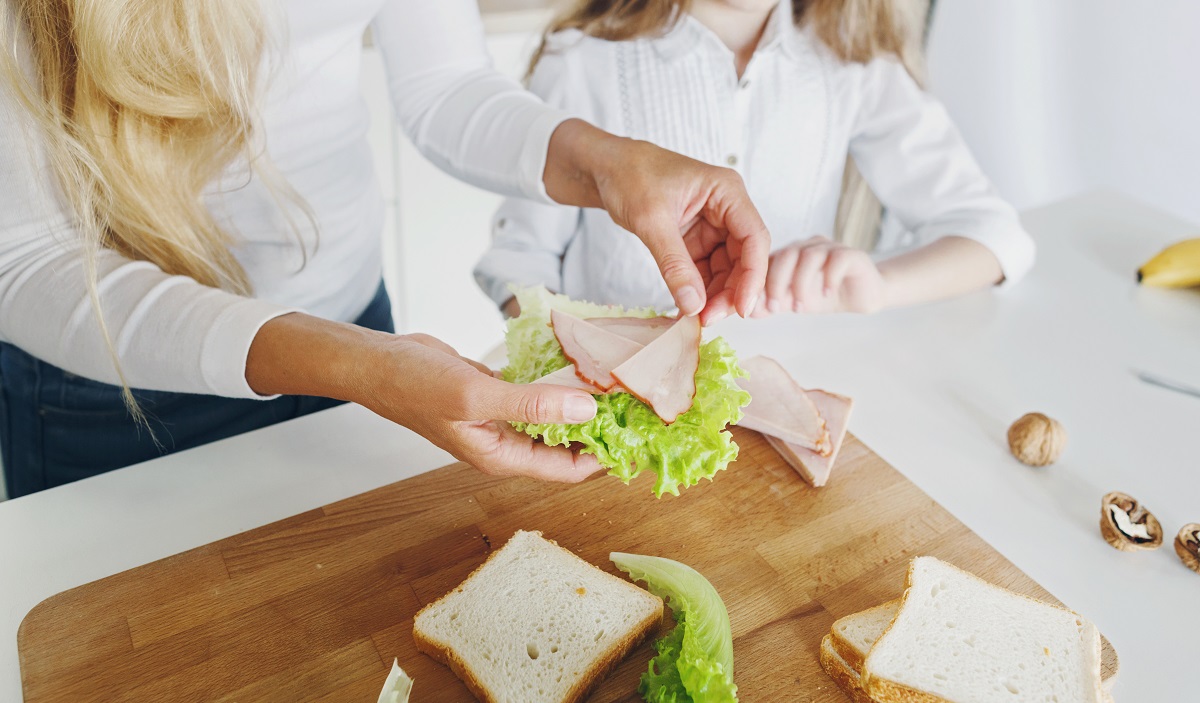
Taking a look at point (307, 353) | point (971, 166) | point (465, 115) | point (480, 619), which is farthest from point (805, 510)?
point (971, 166)

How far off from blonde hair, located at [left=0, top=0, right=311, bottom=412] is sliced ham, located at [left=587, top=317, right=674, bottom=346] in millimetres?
635

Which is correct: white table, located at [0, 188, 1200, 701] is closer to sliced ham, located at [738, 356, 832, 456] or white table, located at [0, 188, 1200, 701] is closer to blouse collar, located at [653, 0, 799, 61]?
sliced ham, located at [738, 356, 832, 456]

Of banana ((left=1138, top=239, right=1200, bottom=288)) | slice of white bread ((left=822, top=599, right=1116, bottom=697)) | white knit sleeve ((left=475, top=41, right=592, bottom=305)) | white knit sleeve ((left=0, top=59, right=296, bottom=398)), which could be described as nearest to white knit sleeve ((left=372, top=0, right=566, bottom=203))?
white knit sleeve ((left=475, top=41, right=592, bottom=305))

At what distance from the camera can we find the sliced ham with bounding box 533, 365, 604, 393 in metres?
1.30

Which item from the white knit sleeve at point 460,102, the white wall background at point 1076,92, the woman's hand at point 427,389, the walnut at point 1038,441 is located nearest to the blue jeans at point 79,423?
the woman's hand at point 427,389

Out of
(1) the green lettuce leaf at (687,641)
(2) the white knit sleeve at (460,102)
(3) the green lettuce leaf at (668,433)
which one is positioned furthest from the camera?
(2) the white knit sleeve at (460,102)

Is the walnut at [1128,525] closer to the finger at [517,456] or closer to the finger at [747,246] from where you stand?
the finger at [747,246]

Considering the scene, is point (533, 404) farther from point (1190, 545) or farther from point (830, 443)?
point (1190, 545)

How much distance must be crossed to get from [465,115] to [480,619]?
3.60 feet

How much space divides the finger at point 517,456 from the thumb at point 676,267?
298mm

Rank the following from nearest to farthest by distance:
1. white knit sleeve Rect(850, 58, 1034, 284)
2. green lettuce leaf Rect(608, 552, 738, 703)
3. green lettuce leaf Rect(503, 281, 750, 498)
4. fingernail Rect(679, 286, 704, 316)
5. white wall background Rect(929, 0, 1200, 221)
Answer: green lettuce leaf Rect(608, 552, 738, 703) < green lettuce leaf Rect(503, 281, 750, 498) < fingernail Rect(679, 286, 704, 316) < white knit sleeve Rect(850, 58, 1034, 284) < white wall background Rect(929, 0, 1200, 221)

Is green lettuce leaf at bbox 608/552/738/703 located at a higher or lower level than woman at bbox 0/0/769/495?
lower

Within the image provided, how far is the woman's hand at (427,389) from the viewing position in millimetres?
1137

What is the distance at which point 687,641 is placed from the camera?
1144 mm
